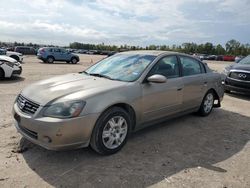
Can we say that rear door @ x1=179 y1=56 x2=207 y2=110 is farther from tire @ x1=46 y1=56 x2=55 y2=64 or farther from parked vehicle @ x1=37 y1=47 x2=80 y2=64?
parked vehicle @ x1=37 y1=47 x2=80 y2=64

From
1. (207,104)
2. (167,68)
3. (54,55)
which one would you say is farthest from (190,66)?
(54,55)

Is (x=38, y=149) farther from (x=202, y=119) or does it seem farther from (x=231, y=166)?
(x=202, y=119)

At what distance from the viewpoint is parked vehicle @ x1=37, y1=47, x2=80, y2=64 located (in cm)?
2724

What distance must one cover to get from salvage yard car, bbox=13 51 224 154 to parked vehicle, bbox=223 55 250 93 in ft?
13.3

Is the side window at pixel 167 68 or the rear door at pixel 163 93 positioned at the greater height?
the side window at pixel 167 68

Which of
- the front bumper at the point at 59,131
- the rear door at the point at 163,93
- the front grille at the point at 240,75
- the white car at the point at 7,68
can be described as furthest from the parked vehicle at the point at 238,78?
the white car at the point at 7,68

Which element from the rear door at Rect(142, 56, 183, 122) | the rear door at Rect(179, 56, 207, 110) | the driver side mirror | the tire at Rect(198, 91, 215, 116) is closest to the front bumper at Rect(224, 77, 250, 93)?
the tire at Rect(198, 91, 215, 116)

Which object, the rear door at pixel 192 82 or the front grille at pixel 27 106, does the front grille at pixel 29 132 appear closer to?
the front grille at pixel 27 106

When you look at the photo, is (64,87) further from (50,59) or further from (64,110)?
(50,59)

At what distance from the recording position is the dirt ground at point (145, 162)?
3.61 m

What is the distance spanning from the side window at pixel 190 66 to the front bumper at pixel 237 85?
3712 millimetres

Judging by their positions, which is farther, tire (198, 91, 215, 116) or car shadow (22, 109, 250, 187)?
tire (198, 91, 215, 116)

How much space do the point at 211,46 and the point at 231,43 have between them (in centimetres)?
788

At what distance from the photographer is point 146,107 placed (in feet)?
15.9
